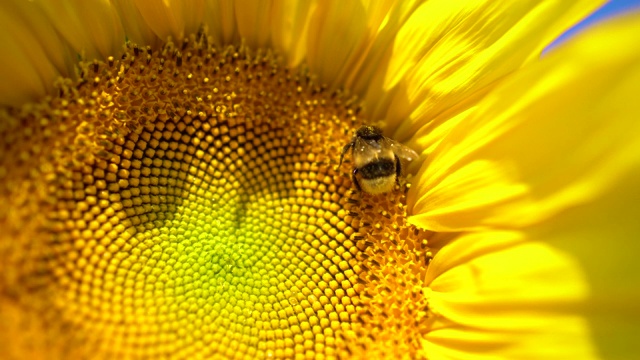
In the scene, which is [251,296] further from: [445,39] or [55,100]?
[445,39]

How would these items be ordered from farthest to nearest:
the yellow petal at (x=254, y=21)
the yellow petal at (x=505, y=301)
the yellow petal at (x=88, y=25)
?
the yellow petal at (x=254, y=21), the yellow petal at (x=88, y=25), the yellow petal at (x=505, y=301)

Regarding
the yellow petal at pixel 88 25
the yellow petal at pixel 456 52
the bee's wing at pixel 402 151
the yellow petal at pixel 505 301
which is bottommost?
the yellow petal at pixel 505 301

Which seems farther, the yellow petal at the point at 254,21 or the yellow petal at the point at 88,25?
the yellow petal at the point at 254,21

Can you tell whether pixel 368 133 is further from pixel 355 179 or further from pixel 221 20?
pixel 221 20

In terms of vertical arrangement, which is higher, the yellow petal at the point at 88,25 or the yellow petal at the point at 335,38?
the yellow petal at the point at 335,38

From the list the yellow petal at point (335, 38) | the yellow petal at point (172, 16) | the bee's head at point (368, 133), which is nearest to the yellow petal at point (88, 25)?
the yellow petal at point (172, 16)

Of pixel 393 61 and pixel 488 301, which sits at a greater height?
pixel 393 61

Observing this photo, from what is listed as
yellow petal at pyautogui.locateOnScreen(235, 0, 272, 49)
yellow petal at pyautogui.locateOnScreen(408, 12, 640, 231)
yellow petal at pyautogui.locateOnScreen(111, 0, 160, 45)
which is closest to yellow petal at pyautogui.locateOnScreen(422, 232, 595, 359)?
yellow petal at pyautogui.locateOnScreen(408, 12, 640, 231)

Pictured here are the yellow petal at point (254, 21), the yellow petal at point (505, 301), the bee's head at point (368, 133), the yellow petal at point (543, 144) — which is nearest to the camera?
the yellow petal at point (543, 144)

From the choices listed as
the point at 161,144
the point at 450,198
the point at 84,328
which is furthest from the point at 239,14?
the point at 84,328

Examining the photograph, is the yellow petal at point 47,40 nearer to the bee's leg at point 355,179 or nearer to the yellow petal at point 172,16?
the yellow petal at point 172,16
